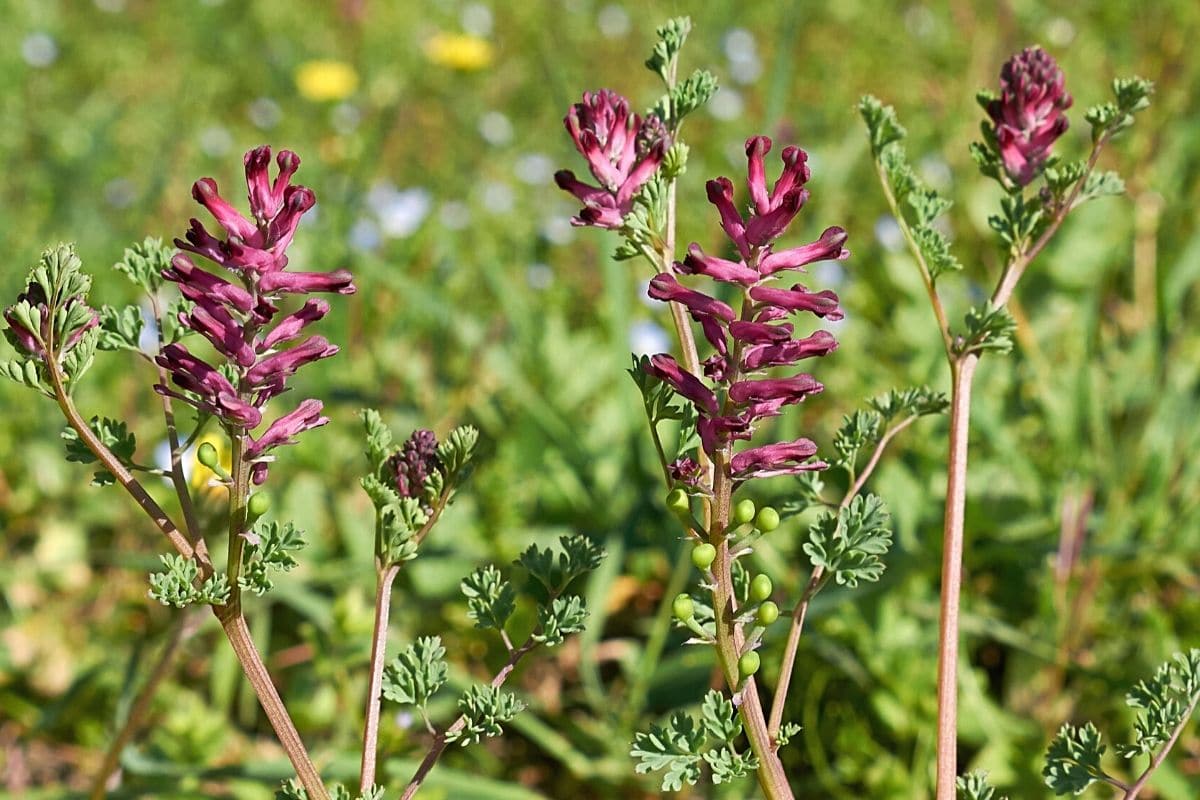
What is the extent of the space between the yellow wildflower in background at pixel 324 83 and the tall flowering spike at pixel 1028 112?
3.67 meters

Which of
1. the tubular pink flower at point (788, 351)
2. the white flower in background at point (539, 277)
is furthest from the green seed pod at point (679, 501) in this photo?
the white flower in background at point (539, 277)

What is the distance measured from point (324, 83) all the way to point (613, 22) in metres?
1.51

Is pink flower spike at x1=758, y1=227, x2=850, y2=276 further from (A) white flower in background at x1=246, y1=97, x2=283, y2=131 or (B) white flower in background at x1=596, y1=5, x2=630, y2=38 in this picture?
(B) white flower in background at x1=596, y1=5, x2=630, y2=38

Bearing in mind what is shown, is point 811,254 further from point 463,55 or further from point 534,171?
point 463,55

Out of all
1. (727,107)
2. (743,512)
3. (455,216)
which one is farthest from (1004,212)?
(727,107)

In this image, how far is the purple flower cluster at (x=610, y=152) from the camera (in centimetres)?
100

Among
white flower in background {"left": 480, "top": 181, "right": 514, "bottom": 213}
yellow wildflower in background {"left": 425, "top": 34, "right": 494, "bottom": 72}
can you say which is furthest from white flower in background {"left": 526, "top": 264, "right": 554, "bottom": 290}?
yellow wildflower in background {"left": 425, "top": 34, "right": 494, "bottom": 72}

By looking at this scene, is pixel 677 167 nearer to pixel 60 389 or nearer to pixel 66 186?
pixel 60 389

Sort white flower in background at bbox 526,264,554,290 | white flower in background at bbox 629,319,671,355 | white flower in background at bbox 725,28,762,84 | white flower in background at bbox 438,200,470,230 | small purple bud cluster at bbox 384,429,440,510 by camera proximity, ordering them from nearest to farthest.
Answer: small purple bud cluster at bbox 384,429,440,510, white flower in background at bbox 629,319,671,355, white flower in background at bbox 526,264,554,290, white flower in background at bbox 438,200,470,230, white flower in background at bbox 725,28,762,84

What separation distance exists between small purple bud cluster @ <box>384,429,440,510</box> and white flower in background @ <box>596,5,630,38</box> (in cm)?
457

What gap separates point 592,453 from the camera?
249cm

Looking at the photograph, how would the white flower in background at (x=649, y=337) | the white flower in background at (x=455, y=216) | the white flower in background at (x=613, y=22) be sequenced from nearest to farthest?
the white flower in background at (x=649, y=337)
the white flower in background at (x=455, y=216)
the white flower in background at (x=613, y=22)

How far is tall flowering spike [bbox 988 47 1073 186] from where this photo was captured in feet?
3.77

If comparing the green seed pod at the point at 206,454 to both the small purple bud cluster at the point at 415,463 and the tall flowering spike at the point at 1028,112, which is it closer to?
the small purple bud cluster at the point at 415,463
